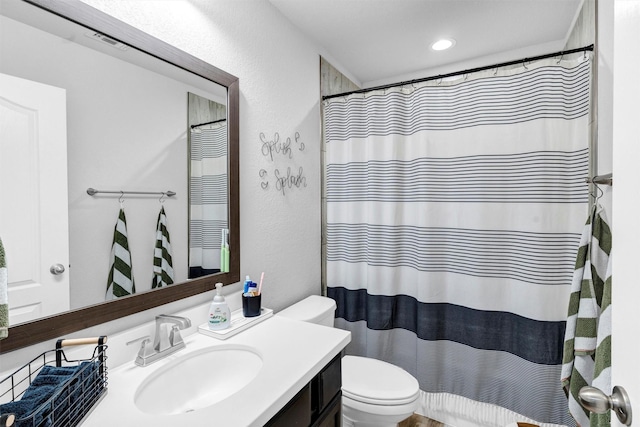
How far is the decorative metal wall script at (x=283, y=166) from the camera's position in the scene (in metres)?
1.70

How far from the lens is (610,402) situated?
0.55 meters

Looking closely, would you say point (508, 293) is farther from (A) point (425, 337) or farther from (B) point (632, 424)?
(B) point (632, 424)

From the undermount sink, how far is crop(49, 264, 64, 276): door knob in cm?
41

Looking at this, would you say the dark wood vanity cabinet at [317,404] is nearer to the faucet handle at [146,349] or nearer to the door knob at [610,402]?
the faucet handle at [146,349]

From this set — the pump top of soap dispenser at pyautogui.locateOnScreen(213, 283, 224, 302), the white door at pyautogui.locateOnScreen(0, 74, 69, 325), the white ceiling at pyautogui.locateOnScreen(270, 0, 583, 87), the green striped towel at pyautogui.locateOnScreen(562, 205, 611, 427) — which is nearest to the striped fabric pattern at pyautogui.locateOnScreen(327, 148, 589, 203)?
the green striped towel at pyautogui.locateOnScreen(562, 205, 611, 427)

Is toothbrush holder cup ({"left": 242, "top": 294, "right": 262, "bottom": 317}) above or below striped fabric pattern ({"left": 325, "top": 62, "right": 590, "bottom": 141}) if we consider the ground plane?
below

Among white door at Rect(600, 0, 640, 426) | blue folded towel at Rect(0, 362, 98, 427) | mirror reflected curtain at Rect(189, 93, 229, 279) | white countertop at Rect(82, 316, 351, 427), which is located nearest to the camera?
white door at Rect(600, 0, 640, 426)

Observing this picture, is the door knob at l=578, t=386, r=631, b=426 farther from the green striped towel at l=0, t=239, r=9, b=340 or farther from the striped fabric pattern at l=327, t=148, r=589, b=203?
the striped fabric pattern at l=327, t=148, r=589, b=203

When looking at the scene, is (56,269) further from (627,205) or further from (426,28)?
(426,28)

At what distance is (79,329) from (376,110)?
1.84m

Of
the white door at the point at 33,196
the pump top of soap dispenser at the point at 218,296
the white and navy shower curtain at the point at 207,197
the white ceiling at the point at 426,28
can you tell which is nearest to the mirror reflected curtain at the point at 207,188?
the white and navy shower curtain at the point at 207,197

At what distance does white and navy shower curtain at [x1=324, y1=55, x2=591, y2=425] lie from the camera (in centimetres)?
155

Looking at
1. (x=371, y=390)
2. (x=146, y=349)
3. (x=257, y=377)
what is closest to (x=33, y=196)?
(x=146, y=349)

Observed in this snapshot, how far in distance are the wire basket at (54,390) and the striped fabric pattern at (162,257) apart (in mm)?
317
